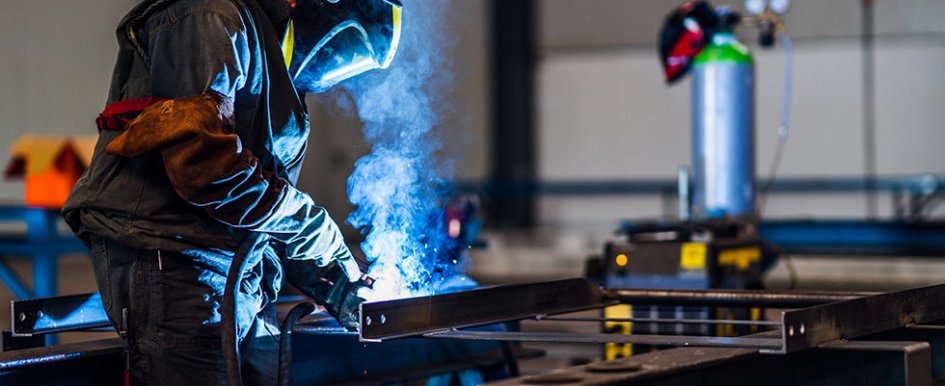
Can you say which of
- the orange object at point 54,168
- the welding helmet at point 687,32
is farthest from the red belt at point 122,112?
the orange object at point 54,168

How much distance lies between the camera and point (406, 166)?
8.71 ft

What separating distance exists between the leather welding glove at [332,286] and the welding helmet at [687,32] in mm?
3502

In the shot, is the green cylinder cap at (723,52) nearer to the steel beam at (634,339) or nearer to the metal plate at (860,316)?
the metal plate at (860,316)

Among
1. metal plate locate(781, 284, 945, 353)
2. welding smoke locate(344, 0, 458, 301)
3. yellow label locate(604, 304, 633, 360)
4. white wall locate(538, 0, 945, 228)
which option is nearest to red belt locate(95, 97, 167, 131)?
welding smoke locate(344, 0, 458, 301)

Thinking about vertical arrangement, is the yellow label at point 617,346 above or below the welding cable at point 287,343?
below

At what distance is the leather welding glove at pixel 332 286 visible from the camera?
8.12 ft

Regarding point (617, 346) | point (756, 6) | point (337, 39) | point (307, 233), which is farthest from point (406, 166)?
point (756, 6)

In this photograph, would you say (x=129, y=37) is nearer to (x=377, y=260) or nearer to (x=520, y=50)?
(x=377, y=260)

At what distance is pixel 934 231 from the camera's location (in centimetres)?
812

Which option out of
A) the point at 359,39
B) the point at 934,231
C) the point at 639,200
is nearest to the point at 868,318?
the point at 359,39

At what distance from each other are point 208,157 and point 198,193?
0.06 m

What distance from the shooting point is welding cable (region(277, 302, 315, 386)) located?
92.9 inches

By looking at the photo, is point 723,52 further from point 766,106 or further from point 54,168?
point 766,106

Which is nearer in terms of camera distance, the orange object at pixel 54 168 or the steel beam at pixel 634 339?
the steel beam at pixel 634 339
